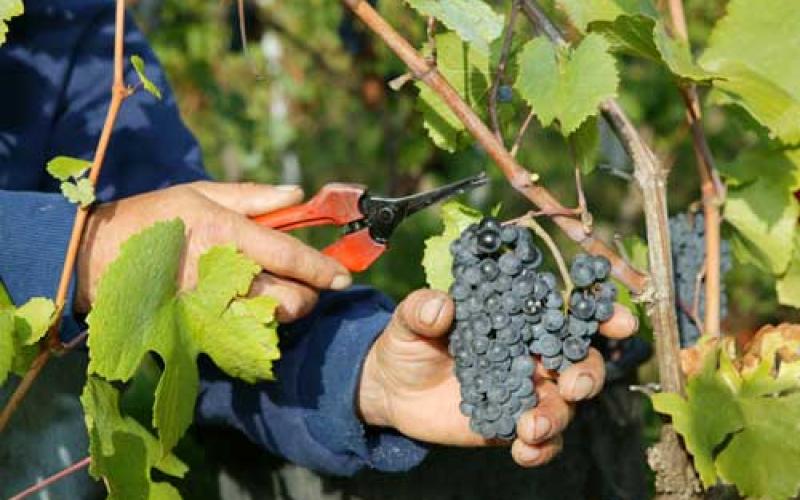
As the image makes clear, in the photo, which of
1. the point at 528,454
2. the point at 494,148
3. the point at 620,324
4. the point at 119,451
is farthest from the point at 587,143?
the point at 119,451

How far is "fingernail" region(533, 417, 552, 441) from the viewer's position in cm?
140

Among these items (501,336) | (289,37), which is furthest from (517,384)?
(289,37)

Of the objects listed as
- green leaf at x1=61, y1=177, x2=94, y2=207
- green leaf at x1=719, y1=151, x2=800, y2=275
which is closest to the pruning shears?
green leaf at x1=61, y1=177, x2=94, y2=207

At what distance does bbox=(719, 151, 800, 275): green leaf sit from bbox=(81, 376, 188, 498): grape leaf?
0.70 m

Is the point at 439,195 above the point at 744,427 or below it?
above

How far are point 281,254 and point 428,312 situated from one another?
19 centimetres

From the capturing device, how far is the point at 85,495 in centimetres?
187

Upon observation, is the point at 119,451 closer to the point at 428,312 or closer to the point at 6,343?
the point at 6,343

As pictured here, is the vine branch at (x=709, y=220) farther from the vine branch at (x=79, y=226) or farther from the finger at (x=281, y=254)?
the vine branch at (x=79, y=226)

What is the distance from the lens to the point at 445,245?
1.51 metres

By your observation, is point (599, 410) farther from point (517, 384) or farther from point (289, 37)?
→ point (289, 37)

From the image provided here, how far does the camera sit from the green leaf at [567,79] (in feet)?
4.46

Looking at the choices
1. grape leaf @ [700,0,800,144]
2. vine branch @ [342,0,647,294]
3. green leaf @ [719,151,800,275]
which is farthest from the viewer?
green leaf @ [719,151,800,275]

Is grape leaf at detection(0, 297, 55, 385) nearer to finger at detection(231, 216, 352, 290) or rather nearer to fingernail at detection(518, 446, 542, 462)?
finger at detection(231, 216, 352, 290)
